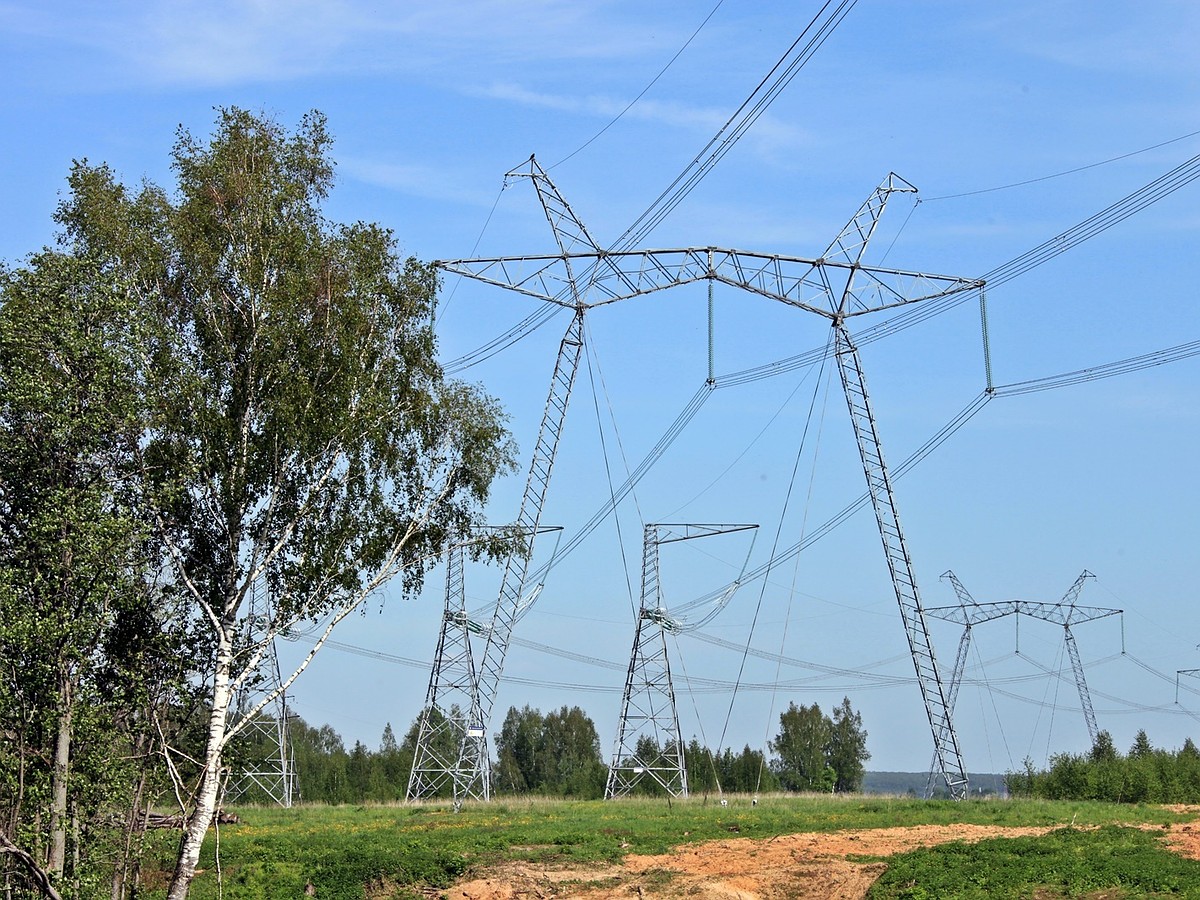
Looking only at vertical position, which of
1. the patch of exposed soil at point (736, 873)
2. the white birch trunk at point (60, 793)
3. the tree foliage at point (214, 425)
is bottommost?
the patch of exposed soil at point (736, 873)

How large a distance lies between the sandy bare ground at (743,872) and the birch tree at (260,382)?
894cm

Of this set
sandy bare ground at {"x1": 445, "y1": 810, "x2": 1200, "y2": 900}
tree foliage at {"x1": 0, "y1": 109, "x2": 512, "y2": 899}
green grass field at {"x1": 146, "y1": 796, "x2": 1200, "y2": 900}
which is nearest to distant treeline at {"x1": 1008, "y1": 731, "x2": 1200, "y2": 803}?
green grass field at {"x1": 146, "y1": 796, "x2": 1200, "y2": 900}

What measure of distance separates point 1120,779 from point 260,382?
45191 millimetres

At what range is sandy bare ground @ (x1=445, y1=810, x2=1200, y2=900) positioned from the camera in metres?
32.1

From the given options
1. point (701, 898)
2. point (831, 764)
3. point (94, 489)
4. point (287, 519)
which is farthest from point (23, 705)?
point (831, 764)

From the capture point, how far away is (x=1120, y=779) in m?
59.0

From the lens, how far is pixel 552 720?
14950 centimetres

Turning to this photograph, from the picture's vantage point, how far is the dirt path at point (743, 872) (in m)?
32.0

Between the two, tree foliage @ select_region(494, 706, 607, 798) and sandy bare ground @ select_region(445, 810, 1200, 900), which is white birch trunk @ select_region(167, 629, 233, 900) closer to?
sandy bare ground @ select_region(445, 810, 1200, 900)

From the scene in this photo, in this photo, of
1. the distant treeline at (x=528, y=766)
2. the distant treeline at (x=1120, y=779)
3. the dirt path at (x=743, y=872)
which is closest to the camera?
the dirt path at (x=743, y=872)

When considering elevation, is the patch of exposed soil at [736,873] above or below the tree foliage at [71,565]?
below

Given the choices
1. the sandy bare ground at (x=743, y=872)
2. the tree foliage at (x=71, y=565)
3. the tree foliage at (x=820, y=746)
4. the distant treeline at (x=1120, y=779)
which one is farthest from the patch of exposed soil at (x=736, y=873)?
the tree foliage at (x=820, y=746)

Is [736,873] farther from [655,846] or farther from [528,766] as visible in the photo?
[528,766]

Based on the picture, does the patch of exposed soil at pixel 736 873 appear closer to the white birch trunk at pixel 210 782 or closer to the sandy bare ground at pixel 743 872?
the sandy bare ground at pixel 743 872
